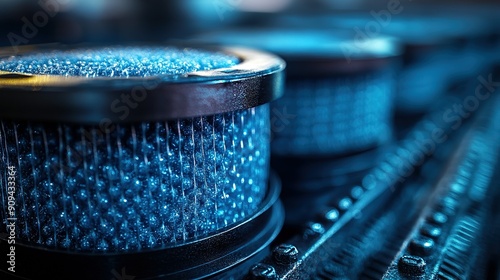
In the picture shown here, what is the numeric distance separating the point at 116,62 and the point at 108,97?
118 mm

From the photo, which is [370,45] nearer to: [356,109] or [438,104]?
[356,109]

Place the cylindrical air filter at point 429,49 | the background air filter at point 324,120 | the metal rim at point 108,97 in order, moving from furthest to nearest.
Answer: the cylindrical air filter at point 429,49
the background air filter at point 324,120
the metal rim at point 108,97

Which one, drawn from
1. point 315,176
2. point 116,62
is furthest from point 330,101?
point 116,62

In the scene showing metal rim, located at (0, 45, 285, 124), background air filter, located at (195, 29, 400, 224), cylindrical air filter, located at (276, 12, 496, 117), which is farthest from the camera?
cylindrical air filter, located at (276, 12, 496, 117)

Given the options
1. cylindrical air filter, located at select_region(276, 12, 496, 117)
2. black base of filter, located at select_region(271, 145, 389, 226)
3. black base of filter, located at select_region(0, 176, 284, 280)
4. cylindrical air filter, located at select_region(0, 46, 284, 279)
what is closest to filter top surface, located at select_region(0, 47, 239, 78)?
cylindrical air filter, located at select_region(0, 46, 284, 279)

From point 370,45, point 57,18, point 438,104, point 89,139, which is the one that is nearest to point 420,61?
point 438,104

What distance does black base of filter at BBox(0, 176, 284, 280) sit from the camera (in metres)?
0.45

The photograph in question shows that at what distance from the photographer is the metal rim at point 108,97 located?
39cm

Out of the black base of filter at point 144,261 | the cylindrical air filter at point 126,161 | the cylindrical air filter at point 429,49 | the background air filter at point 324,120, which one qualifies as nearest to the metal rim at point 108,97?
the cylindrical air filter at point 126,161

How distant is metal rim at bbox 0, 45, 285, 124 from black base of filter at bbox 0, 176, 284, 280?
0.42ft

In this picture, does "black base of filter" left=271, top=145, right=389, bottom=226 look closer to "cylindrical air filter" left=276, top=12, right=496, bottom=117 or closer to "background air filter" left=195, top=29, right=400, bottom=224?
"background air filter" left=195, top=29, right=400, bottom=224

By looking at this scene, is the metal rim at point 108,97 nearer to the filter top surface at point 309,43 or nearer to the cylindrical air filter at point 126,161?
the cylindrical air filter at point 126,161

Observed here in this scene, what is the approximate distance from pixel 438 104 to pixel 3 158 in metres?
1.07

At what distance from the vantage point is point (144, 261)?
A: 1.49 ft
